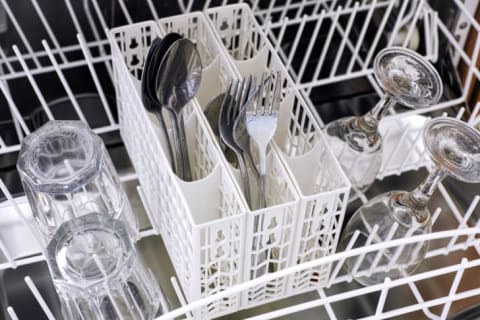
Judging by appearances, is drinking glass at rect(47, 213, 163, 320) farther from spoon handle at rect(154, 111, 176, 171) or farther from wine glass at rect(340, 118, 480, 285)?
wine glass at rect(340, 118, 480, 285)

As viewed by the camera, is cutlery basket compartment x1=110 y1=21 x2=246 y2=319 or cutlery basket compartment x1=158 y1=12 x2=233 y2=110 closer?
cutlery basket compartment x1=110 y1=21 x2=246 y2=319

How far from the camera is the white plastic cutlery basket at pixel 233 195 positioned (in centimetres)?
72

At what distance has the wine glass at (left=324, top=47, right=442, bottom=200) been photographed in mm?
812

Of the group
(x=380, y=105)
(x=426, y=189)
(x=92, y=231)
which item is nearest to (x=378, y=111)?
(x=380, y=105)

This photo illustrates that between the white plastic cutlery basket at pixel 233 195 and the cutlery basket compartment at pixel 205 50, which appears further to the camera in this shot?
the cutlery basket compartment at pixel 205 50

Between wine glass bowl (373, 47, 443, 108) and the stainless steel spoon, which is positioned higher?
the stainless steel spoon

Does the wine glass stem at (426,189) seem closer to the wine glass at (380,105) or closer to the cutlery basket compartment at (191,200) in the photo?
the wine glass at (380,105)

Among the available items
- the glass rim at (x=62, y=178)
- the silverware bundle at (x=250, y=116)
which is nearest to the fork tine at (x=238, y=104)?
the silverware bundle at (x=250, y=116)

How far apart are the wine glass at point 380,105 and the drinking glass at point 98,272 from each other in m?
0.28

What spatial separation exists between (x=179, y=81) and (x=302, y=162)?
0.15 meters

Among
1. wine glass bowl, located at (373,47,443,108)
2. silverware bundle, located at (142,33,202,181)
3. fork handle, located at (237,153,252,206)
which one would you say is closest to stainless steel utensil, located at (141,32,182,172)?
silverware bundle, located at (142,33,202,181)

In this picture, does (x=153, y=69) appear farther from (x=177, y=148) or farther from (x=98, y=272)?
(x=98, y=272)

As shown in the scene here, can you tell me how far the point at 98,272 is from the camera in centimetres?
68

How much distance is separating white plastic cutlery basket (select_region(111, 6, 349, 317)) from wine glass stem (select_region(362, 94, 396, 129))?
0.09 metres
